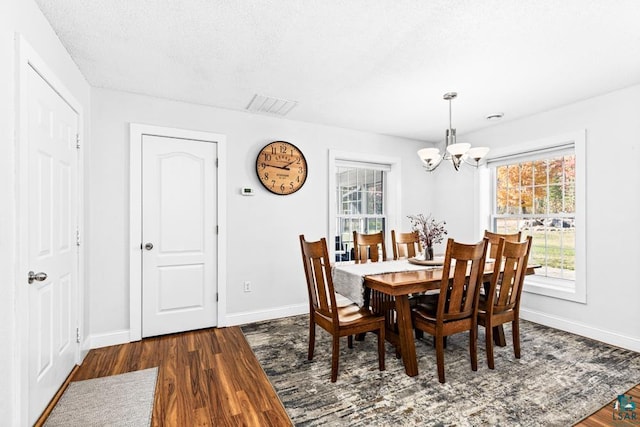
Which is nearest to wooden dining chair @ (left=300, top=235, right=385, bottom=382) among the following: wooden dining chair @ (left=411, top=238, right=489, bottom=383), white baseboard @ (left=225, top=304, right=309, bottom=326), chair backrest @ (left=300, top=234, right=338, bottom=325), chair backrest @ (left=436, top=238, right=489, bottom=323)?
chair backrest @ (left=300, top=234, right=338, bottom=325)

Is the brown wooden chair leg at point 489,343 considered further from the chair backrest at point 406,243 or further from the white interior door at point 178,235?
the white interior door at point 178,235

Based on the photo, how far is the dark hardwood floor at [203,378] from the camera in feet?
6.27

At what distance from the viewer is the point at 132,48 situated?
231 cm

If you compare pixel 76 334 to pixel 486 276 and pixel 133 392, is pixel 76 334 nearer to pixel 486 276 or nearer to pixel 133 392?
pixel 133 392

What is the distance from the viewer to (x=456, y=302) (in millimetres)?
2303

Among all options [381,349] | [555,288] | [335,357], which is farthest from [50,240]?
[555,288]

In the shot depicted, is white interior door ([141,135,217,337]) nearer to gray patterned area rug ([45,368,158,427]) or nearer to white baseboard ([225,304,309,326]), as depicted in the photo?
white baseboard ([225,304,309,326])

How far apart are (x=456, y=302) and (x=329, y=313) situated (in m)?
0.94

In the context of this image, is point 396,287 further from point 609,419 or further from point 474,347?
point 609,419

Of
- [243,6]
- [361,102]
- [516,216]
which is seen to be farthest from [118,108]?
[516,216]

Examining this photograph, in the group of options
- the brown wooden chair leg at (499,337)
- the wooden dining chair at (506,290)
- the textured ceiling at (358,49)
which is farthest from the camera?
the brown wooden chair leg at (499,337)

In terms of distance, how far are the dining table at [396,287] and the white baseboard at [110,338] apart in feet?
7.01

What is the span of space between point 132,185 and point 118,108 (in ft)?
2.48

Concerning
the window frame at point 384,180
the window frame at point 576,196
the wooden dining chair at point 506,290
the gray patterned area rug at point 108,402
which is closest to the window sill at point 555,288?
the window frame at point 576,196
